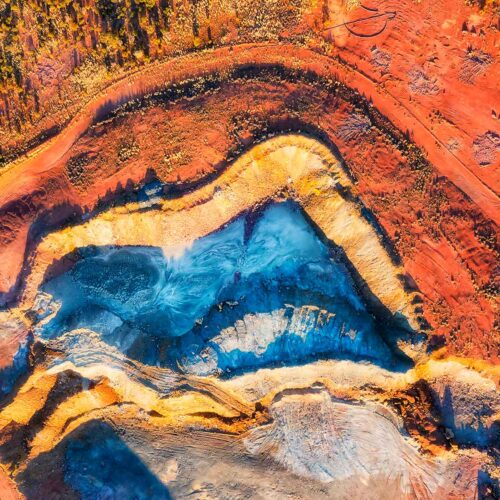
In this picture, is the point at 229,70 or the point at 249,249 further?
the point at 229,70

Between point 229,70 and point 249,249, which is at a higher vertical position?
point 229,70

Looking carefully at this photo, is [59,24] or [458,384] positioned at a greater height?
[59,24]

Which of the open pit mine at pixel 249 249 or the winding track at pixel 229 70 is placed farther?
the winding track at pixel 229 70

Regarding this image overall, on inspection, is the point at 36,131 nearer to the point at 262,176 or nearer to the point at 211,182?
the point at 211,182

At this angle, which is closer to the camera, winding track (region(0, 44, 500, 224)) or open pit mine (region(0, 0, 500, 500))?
open pit mine (region(0, 0, 500, 500))

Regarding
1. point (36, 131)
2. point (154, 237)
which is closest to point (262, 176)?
point (154, 237)

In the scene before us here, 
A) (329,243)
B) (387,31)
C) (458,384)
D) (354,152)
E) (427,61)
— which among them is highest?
(387,31)

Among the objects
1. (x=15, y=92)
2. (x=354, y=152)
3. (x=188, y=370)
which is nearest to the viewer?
(x=188, y=370)

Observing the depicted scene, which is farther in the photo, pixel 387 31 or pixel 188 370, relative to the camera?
pixel 387 31
